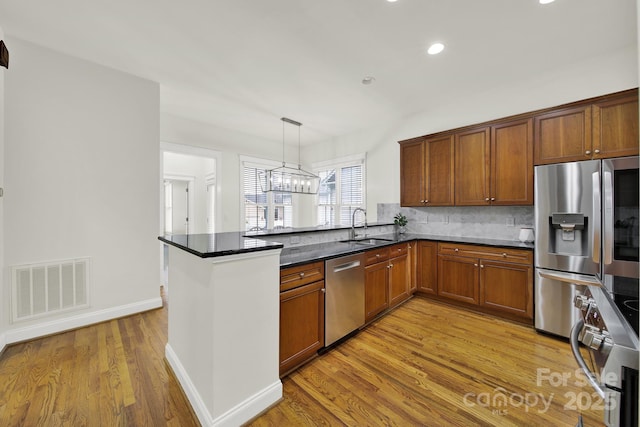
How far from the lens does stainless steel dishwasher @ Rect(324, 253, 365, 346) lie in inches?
88.4

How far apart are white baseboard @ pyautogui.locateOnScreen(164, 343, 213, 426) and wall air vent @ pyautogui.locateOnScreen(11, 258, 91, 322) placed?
1.49m

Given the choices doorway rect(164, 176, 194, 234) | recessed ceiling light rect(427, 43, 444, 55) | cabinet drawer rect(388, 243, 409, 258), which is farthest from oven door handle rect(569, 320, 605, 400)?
doorway rect(164, 176, 194, 234)

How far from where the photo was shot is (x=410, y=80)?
3.20m

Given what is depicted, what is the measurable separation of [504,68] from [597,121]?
1.08 metres

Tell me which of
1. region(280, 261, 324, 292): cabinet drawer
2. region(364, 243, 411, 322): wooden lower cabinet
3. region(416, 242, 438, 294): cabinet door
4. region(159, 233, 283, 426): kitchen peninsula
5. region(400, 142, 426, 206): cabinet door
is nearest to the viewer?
region(159, 233, 283, 426): kitchen peninsula

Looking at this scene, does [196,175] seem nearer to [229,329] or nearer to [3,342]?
[3,342]

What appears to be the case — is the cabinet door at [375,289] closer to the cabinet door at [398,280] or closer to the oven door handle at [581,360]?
the cabinet door at [398,280]

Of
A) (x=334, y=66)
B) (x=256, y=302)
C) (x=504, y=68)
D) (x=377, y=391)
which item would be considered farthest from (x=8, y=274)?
(x=504, y=68)

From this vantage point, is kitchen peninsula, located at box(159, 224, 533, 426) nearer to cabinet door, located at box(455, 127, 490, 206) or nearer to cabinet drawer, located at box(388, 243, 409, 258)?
cabinet drawer, located at box(388, 243, 409, 258)

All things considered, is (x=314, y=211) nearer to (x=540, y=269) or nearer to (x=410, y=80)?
(x=410, y=80)

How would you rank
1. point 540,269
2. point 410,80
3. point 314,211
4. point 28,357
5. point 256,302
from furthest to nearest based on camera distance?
1. point 314,211
2. point 410,80
3. point 540,269
4. point 28,357
5. point 256,302

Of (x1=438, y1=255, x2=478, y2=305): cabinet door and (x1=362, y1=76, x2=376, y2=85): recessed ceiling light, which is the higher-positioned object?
(x1=362, y1=76, x2=376, y2=85): recessed ceiling light

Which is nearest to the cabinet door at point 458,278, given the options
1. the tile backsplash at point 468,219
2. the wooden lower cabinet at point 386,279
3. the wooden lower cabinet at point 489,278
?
the wooden lower cabinet at point 489,278

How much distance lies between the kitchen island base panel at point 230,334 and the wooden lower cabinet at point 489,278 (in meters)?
2.61
